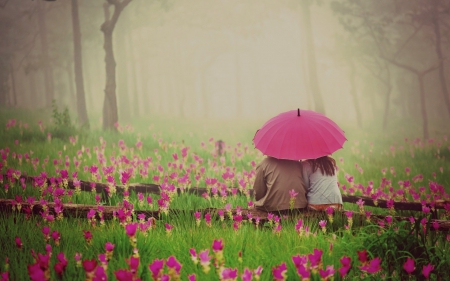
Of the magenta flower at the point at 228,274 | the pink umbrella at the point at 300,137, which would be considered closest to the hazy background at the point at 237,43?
the pink umbrella at the point at 300,137

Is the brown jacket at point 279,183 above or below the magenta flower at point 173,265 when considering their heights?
above

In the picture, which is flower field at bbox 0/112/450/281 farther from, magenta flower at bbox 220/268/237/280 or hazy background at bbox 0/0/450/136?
hazy background at bbox 0/0/450/136

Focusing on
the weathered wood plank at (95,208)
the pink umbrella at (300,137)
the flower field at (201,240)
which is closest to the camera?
the flower field at (201,240)

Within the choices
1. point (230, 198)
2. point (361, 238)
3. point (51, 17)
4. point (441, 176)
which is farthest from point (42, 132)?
point (51, 17)

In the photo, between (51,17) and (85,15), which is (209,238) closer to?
(85,15)

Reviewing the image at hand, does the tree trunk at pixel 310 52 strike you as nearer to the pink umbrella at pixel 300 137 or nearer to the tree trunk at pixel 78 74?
the tree trunk at pixel 78 74

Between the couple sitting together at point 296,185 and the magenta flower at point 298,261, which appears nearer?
the magenta flower at point 298,261

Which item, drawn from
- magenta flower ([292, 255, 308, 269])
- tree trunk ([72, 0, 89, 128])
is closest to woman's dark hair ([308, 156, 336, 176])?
magenta flower ([292, 255, 308, 269])

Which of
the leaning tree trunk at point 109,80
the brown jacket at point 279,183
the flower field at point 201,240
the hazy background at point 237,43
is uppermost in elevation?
the hazy background at point 237,43

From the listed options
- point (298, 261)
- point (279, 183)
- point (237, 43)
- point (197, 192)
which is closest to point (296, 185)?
point (279, 183)

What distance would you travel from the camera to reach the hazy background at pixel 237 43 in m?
15.9

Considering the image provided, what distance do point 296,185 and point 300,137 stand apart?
0.52m

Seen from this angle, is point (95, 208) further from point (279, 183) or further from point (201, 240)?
point (279, 183)

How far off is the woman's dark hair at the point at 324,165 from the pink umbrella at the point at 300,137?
0.85 feet
